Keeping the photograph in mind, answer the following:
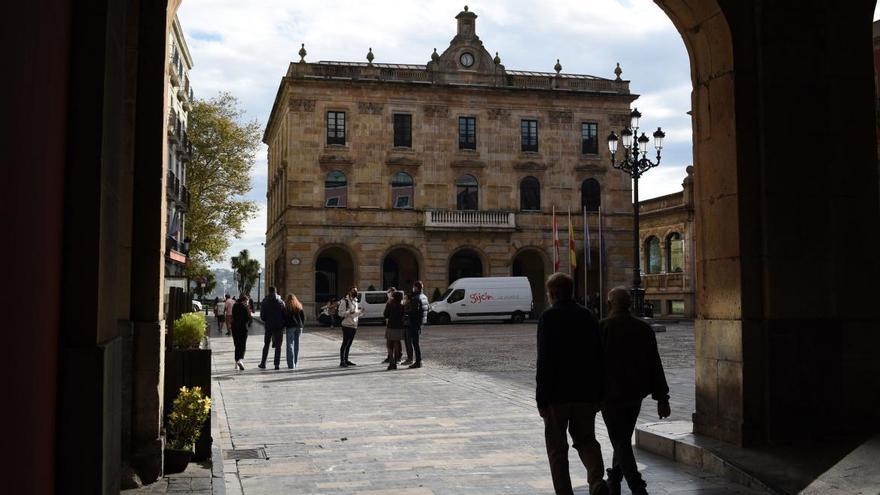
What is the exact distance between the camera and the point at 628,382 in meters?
5.83

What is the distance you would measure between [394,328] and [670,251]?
105 ft

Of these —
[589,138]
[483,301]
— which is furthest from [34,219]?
[589,138]

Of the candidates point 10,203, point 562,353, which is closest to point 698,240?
point 562,353

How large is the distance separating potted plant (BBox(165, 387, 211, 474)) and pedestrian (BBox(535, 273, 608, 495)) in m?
2.96

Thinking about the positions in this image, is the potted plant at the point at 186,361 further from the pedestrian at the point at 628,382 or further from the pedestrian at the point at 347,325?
the pedestrian at the point at 347,325

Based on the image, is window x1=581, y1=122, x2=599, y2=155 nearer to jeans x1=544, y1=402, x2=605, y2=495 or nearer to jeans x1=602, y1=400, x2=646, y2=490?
jeans x1=602, y1=400, x2=646, y2=490

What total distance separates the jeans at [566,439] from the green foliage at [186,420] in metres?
2.98

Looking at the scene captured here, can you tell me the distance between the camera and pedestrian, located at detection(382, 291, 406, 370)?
16750 millimetres

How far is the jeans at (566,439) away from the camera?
5.48 m

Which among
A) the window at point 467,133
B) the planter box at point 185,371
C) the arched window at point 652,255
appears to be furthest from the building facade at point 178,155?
the planter box at point 185,371

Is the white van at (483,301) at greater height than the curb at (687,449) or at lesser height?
greater

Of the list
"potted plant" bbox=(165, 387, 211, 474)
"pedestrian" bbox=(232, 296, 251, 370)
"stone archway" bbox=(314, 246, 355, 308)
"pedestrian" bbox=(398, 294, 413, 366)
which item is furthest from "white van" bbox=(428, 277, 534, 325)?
"potted plant" bbox=(165, 387, 211, 474)

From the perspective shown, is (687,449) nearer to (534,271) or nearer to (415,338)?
(415,338)

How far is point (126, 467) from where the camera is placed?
605cm
